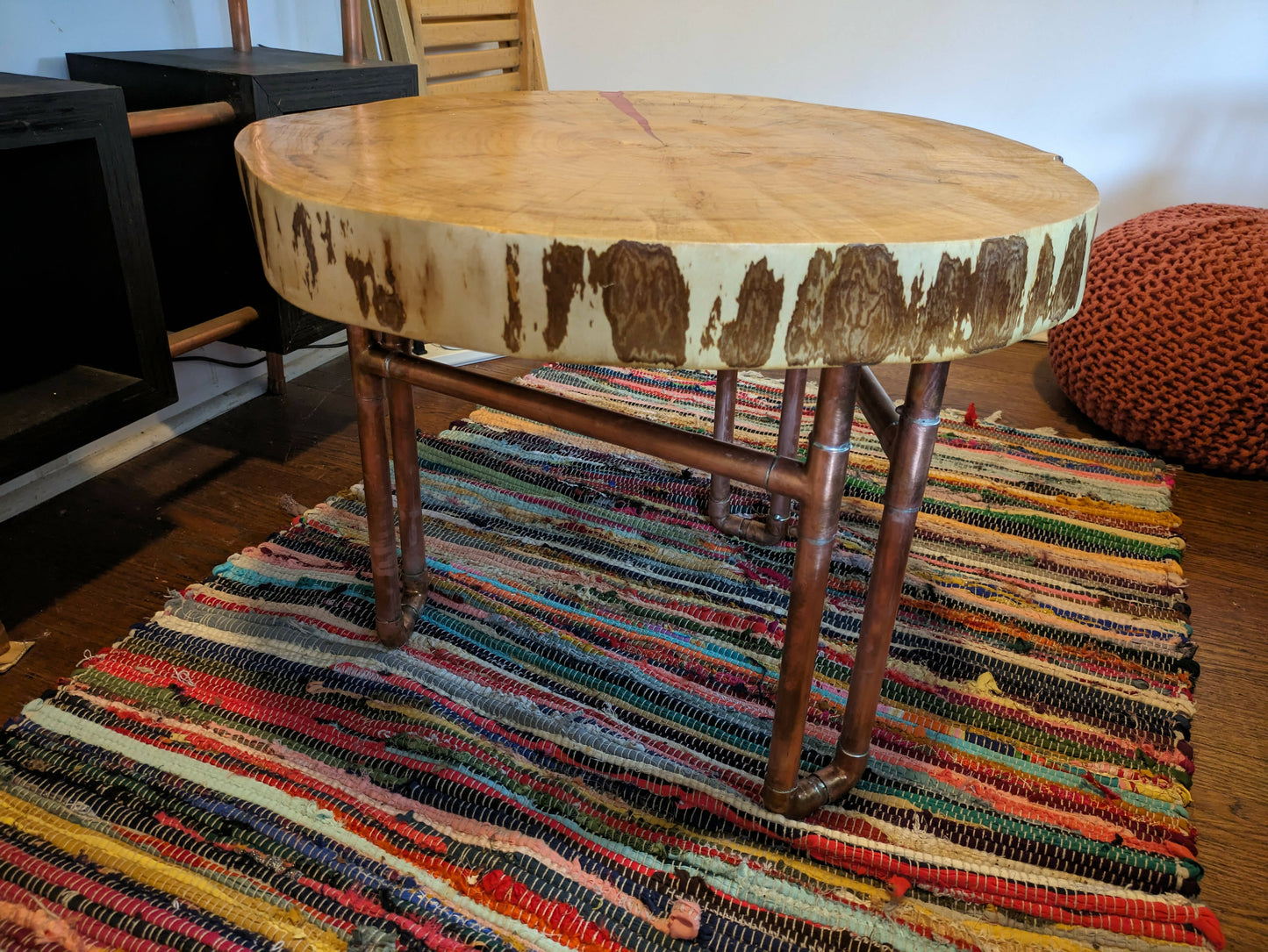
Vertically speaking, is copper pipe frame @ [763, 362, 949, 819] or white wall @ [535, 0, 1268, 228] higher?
white wall @ [535, 0, 1268, 228]

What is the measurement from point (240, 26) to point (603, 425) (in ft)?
3.32

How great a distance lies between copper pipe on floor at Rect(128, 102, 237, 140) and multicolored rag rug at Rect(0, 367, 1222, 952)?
486 millimetres

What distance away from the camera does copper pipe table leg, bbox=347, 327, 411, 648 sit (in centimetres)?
81

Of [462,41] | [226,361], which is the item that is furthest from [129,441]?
[462,41]

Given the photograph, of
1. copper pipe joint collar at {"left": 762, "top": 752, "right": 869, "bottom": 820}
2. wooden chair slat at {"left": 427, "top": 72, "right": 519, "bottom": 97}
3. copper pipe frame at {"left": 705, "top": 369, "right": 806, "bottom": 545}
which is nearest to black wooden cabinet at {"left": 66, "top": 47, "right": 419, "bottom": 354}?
wooden chair slat at {"left": 427, "top": 72, "right": 519, "bottom": 97}

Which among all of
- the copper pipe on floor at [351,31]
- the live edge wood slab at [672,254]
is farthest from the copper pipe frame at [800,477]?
the copper pipe on floor at [351,31]

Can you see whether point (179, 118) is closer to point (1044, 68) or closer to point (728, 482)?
point (728, 482)

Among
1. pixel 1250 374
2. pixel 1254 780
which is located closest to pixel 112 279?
pixel 1254 780

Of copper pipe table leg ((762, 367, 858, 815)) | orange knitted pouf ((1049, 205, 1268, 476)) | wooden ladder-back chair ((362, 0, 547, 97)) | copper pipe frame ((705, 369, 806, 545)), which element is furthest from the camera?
wooden ladder-back chair ((362, 0, 547, 97))

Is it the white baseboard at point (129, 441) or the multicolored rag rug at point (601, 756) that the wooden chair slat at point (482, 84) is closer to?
the white baseboard at point (129, 441)

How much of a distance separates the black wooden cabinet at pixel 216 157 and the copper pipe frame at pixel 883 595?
2.94ft

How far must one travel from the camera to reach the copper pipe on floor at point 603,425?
2.10 feet

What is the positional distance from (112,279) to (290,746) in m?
0.54

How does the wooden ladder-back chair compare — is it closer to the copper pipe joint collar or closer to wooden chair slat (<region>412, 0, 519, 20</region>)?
wooden chair slat (<region>412, 0, 519, 20</region>)
